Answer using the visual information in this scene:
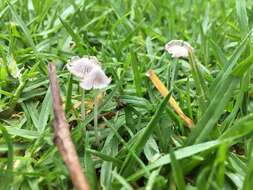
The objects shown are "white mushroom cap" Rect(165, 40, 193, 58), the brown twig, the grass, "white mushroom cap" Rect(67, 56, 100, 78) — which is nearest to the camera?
the brown twig

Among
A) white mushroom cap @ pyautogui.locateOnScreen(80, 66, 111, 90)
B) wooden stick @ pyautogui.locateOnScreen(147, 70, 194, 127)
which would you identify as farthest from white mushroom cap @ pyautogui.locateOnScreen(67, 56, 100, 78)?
wooden stick @ pyautogui.locateOnScreen(147, 70, 194, 127)

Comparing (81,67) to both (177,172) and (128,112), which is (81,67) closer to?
(128,112)

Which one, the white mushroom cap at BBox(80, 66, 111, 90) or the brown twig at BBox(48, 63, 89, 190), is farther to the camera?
the white mushroom cap at BBox(80, 66, 111, 90)

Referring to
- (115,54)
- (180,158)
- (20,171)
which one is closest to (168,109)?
(180,158)

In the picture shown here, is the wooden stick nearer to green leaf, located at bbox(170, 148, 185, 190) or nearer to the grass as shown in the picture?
the grass

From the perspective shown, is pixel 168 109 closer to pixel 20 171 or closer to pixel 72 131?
pixel 72 131

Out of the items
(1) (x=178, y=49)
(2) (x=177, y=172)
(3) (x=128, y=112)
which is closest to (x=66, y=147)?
(2) (x=177, y=172)

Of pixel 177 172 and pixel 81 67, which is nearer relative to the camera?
pixel 177 172

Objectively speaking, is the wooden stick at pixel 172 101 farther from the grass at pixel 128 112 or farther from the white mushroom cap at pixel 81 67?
the white mushroom cap at pixel 81 67
